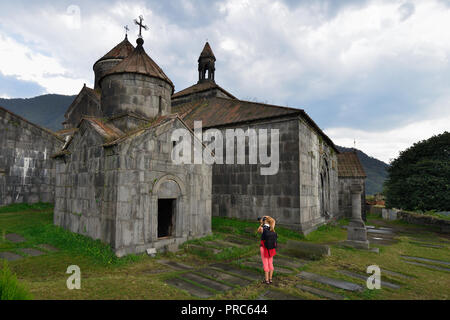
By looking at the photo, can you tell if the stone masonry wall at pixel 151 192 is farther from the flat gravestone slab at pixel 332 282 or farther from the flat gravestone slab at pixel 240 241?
the flat gravestone slab at pixel 332 282

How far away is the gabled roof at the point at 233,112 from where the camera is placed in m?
13.4

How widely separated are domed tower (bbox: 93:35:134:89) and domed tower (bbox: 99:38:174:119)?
38.8ft

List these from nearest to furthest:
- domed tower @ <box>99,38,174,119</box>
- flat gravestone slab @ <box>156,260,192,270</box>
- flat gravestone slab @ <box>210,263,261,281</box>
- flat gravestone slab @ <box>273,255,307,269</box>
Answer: flat gravestone slab @ <box>210,263,261,281</box>, flat gravestone slab @ <box>156,260,192,270</box>, flat gravestone slab @ <box>273,255,307,269</box>, domed tower @ <box>99,38,174,119</box>

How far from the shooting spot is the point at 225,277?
6.59 m

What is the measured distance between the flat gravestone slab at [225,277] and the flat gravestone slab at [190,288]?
0.84m

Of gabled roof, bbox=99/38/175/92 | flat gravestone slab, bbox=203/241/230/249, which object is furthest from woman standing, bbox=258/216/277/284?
gabled roof, bbox=99/38/175/92

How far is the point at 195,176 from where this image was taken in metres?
10.3

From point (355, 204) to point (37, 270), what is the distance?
12.8 metres

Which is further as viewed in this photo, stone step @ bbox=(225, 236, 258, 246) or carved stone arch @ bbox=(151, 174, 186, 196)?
stone step @ bbox=(225, 236, 258, 246)

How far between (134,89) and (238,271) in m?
9.02

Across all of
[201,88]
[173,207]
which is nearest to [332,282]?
[173,207]

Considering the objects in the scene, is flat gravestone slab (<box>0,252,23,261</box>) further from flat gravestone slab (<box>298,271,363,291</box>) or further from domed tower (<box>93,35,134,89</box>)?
domed tower (<box>93,35,134,89</box>)

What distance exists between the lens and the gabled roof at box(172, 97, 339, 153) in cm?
1335
